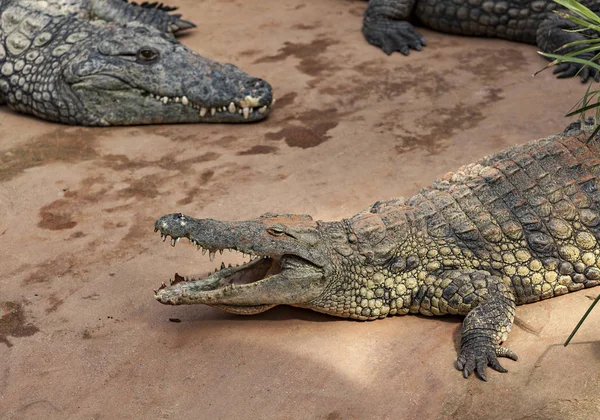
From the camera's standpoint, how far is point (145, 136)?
6.19m

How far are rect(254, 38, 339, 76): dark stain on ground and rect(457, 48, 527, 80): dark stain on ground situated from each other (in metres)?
1.25

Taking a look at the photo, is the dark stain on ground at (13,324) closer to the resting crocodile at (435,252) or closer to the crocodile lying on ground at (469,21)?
the resting crocodile at (435,252)

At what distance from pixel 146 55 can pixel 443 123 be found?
2.50m

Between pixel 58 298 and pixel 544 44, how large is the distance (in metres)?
5.19

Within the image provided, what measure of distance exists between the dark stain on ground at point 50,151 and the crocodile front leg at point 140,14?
1801mm

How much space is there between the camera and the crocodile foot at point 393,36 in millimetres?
7538

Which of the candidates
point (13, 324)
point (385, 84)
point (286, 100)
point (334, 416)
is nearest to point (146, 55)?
point (286, 100)

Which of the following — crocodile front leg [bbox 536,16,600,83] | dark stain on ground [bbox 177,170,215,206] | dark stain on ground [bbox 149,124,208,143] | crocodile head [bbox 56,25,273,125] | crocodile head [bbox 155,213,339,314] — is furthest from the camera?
crocodile front leg [bbox 536,16,600,83]

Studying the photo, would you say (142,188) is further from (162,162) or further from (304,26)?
(304,26)

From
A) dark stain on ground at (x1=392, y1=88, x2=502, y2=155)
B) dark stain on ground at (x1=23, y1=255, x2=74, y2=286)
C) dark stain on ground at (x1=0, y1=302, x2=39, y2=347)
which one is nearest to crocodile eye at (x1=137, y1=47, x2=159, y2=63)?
dark stain on ground at (x1=392, y1=88, x2=502, y2=155)

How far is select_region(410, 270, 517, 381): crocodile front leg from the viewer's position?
11.5ft

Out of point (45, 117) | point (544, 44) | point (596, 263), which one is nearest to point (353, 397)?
point (596, 263)

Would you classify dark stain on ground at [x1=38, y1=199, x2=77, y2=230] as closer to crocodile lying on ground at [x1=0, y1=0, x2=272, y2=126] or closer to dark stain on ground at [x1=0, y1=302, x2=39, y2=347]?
dark stain on ground at [x1=0, y1=302, x2=39, y2=347]

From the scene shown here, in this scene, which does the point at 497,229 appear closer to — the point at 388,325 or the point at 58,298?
the point at 388,325
